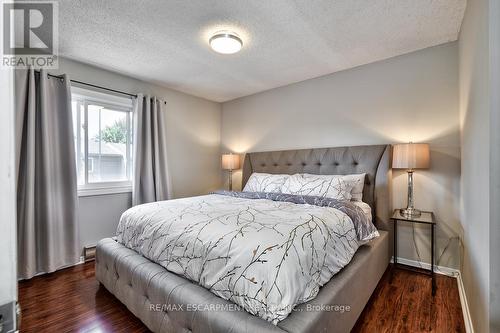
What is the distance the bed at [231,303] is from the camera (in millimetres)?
1092

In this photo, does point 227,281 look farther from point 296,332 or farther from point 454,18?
point 454,18

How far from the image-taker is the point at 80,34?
2.10 m

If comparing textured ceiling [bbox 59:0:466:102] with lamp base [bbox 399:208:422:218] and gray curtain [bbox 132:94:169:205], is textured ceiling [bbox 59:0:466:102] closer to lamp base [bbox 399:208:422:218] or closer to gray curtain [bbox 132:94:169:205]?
gray curtain [bbox 132:94:169:205]

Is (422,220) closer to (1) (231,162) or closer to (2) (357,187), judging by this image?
(2) (357,187)

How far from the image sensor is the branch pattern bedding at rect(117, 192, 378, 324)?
108 centimetres

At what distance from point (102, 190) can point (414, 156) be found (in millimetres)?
3470

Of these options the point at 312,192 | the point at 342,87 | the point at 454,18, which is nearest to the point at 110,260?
the point at 312,192

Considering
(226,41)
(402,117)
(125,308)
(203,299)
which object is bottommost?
(125,308)

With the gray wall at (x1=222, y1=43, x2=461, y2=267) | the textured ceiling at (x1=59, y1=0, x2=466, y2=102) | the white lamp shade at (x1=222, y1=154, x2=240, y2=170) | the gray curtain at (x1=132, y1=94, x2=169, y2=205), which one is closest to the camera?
the textured ceiling at (x1=59, y1=0, x2=466, y2=102)

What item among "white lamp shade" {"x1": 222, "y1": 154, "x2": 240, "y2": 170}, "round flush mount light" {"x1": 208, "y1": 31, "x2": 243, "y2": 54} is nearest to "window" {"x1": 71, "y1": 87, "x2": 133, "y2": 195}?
"white lamp shade" {"x1": 222, "y1": 154, "x2": 240, "y2": 170}

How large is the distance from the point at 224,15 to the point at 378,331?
255cm

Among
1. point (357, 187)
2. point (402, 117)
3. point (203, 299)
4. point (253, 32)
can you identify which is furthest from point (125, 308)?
point (402, 117)

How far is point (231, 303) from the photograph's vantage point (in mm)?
1165

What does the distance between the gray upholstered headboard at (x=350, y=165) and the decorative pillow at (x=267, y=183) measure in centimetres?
42
